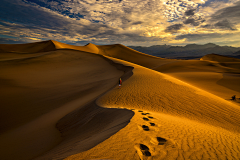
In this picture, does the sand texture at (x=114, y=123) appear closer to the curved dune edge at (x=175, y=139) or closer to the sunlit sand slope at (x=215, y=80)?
the curved dune edge at (x=175, y=139)

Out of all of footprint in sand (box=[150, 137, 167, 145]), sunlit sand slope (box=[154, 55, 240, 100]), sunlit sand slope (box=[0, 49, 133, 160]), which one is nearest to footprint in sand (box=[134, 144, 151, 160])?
footprint in sand (box=[150, 137, 167, 145])

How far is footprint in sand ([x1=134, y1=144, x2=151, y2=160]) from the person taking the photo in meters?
2.92

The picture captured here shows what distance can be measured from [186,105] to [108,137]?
664cm

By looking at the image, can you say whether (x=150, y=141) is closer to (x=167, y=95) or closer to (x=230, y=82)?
(x=167, y=95)

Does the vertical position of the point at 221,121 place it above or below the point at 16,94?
above

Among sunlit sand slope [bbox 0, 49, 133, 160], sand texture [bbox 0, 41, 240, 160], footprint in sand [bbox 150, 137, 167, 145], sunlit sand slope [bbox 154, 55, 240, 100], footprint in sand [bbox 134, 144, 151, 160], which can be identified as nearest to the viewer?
footprint in sand [bbox 134, 144, 151, 160]

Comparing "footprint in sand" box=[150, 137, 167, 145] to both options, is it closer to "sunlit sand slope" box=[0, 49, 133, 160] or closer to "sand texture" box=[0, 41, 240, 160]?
"sand texture" box=[0, 41, 240, 160]

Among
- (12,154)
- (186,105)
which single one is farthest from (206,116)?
(12,154)

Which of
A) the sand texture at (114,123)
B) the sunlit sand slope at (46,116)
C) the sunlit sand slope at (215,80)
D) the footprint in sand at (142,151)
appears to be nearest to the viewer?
the footprint in sand at (142,151)

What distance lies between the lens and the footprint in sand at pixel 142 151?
9.58 feet

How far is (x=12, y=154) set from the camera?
531 cm

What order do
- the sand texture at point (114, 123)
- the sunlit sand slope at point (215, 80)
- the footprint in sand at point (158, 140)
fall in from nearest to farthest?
the sand texture at point (114, 123) < the footprint in sand at point (158, 140) < the sunlit sand slope at point (215, 80)

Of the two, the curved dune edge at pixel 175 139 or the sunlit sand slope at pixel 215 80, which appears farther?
the sunlit sand slope at pixel 215 80

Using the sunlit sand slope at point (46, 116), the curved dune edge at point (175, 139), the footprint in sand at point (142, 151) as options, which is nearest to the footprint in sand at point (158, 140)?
the curved dune edge at point (175, 139)
